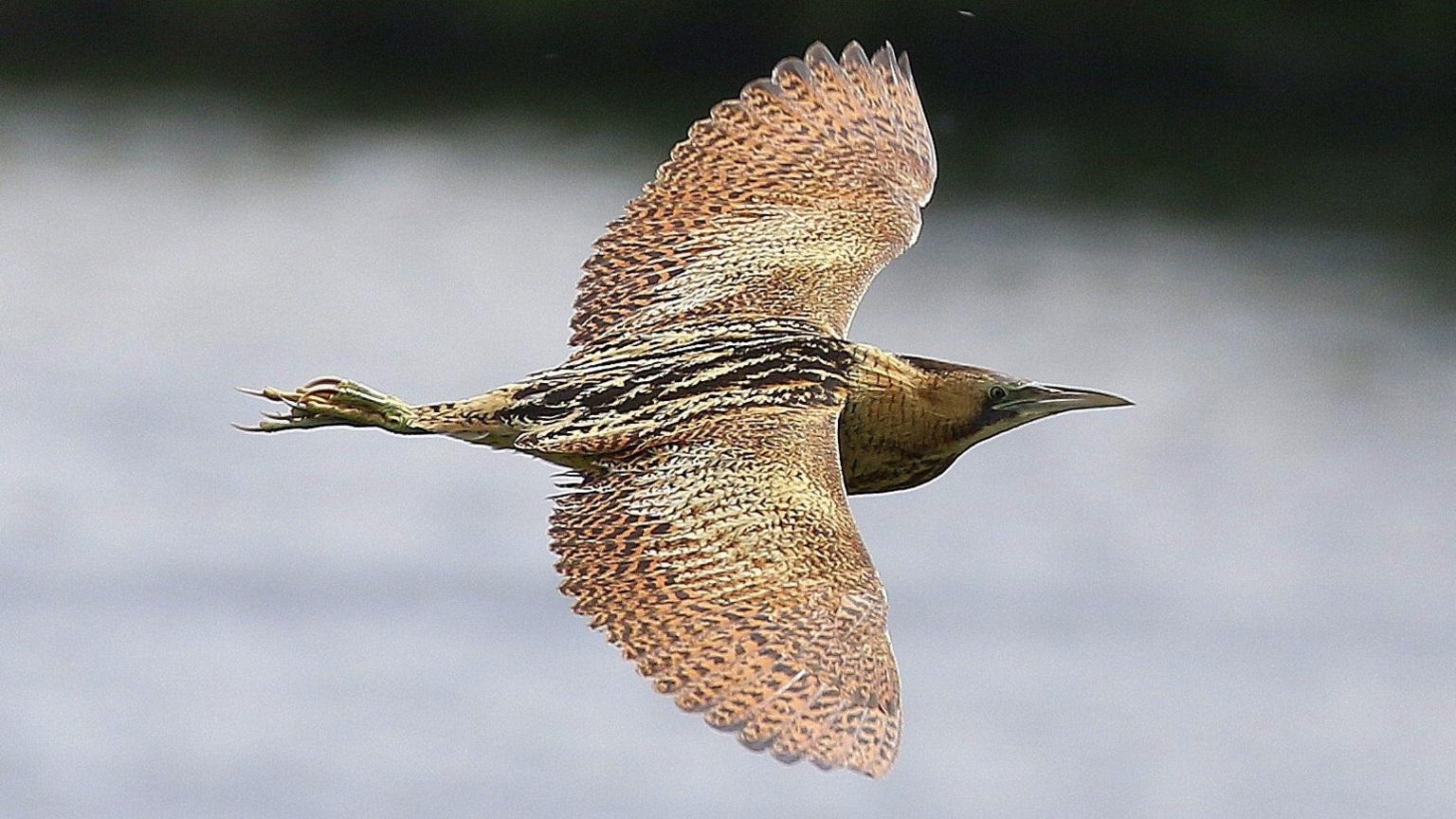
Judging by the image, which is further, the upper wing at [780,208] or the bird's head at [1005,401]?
the upper wing at [780,208]

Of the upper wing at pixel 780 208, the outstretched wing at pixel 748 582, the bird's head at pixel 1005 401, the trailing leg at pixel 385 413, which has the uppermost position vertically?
the upper wing at pixel 780 208

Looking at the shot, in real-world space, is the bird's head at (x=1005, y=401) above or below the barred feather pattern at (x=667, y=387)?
above

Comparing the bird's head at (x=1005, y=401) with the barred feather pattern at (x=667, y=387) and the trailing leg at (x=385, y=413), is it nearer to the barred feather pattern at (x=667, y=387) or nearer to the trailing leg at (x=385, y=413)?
the barred feather pattern at (x=667, y=387)

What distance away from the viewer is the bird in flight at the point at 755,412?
16.5 feet

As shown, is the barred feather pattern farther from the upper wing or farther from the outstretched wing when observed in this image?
the upper wing

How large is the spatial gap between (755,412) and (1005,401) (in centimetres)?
64

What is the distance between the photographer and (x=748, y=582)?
5176mm

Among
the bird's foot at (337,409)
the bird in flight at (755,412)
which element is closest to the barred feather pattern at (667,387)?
the bird in flight at (755,412)

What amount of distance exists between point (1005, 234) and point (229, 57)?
27.2 ft

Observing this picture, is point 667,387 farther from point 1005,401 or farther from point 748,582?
point 1005,401

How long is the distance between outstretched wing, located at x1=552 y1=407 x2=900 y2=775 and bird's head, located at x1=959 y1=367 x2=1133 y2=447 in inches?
17.7

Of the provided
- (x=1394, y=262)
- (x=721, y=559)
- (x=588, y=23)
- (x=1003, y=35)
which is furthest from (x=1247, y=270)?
(x=721, y=559)

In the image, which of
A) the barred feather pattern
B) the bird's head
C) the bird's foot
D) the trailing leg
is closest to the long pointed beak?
the bird's head

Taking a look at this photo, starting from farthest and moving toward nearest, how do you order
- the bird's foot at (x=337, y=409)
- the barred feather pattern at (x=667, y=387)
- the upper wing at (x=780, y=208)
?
1. the upper wing at (x=780, y=208)
2. the bird's foot at (x=337, y=409)
3. the barred feather pattern at (x=667, y=387)
